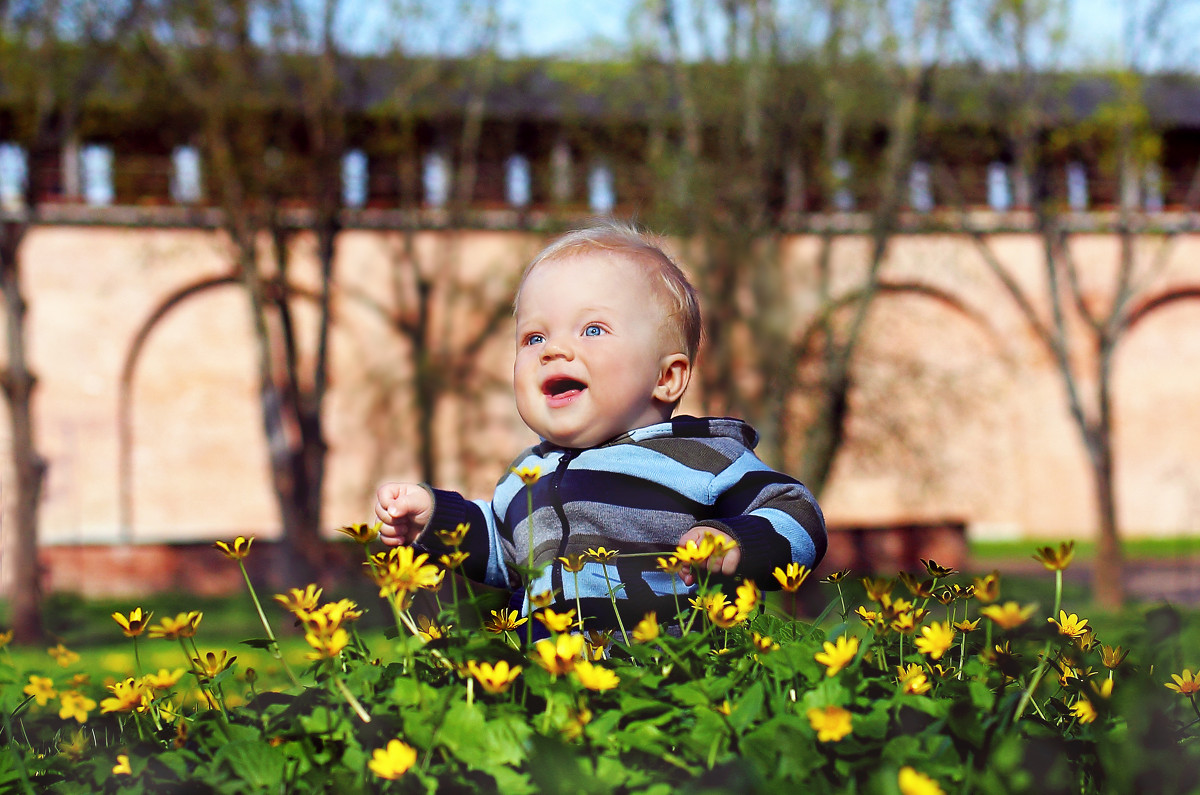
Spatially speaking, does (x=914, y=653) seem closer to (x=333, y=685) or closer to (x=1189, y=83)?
(x=333, y=685)

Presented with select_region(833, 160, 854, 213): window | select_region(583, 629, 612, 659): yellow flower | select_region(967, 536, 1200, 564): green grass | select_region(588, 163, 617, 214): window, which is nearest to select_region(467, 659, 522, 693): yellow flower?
select_region(583, 629, 612, 659): yellow flower

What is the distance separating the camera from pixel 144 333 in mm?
16688

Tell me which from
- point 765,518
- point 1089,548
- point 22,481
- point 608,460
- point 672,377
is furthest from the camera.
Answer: point 1089,548

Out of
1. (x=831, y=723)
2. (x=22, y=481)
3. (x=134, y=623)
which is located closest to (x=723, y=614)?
(x=831, y=723)

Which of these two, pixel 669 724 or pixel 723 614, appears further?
pixel 723 614

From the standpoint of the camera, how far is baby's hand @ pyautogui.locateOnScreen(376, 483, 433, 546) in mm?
1866

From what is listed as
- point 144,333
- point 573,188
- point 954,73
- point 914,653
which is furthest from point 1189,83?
point 144,333

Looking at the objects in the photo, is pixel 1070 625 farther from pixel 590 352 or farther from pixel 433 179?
pixel 433 179

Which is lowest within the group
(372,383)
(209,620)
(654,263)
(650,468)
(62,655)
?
(209,620)

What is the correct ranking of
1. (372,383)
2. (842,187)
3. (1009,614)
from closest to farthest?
(1009,614)
(842,187)
(372,383)

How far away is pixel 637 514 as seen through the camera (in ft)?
6.25

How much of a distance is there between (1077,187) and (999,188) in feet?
4.56

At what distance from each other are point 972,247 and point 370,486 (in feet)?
34.5

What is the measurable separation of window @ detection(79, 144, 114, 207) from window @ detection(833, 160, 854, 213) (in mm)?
11539
